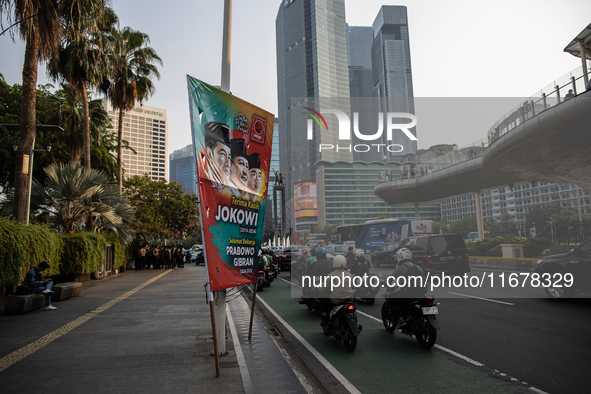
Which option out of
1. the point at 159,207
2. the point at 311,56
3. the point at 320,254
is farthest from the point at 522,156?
the point at 311,56

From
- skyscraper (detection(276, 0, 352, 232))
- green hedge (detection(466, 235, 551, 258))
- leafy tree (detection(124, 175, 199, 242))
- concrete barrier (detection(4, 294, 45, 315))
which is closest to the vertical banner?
concrete barrier (detection(4, 294, 45, 315))

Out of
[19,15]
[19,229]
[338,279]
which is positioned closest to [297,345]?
[338,279]

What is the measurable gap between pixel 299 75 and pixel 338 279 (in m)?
180

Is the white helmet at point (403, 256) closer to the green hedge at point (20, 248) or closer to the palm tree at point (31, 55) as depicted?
the green hedge at point (20, 248)

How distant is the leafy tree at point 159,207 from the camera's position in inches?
1187

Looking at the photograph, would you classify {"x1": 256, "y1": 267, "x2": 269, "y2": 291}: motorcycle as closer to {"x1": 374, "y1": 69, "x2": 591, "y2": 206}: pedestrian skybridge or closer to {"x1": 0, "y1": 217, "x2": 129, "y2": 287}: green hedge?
{"x1": 0, "y1": 217, "x2": 129, "y2": 287}: green hedge

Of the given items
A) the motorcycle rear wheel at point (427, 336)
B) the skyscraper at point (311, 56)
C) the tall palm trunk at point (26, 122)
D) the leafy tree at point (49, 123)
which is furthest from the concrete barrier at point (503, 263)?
the skyscraper at point (311, 56)

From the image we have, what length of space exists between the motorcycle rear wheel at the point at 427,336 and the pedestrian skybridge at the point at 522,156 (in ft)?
44.5

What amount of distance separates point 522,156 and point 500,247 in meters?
5.65

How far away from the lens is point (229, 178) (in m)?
5.62

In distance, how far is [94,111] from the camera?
25.3 meters

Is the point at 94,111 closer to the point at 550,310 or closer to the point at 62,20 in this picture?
the point at 62,20

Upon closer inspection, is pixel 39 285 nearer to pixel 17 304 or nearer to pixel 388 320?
pixel 17 304

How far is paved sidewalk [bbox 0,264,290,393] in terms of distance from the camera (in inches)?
182
